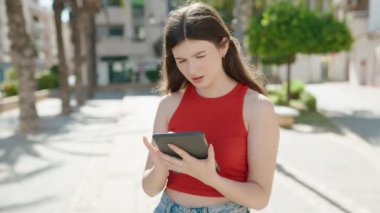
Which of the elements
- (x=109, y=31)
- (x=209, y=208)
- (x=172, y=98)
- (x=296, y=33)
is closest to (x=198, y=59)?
(x=172, y=98)

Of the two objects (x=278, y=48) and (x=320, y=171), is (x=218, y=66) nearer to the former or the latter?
(x=320, y=171)

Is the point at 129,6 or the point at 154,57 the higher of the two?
the point at 129,6

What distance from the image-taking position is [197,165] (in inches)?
63.9

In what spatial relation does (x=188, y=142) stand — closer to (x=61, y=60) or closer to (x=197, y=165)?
(x=197, y=165)

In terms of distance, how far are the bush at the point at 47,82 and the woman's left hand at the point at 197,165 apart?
32.4m

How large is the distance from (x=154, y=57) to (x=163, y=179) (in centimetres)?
4344

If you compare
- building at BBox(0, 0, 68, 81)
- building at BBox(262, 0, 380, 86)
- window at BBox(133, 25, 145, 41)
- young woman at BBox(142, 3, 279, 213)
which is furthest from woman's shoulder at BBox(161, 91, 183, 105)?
building at BBox(0, 0, 68, 81)

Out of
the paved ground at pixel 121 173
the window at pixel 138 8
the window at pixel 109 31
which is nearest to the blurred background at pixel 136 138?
the paved ground at pixel 121 173

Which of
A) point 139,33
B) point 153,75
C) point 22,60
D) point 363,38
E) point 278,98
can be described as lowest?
point 153,75

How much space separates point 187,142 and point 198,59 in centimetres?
37

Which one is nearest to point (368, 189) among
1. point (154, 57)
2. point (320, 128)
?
point (320, 128)

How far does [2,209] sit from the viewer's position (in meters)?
6.15

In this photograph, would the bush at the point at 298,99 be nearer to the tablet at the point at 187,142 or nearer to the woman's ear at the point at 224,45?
the woman's ear at the point at 224,45

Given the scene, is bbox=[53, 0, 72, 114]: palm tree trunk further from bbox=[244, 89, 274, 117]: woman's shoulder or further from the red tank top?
bbox=[244, 89, 274, 117]: woman's shoulder
